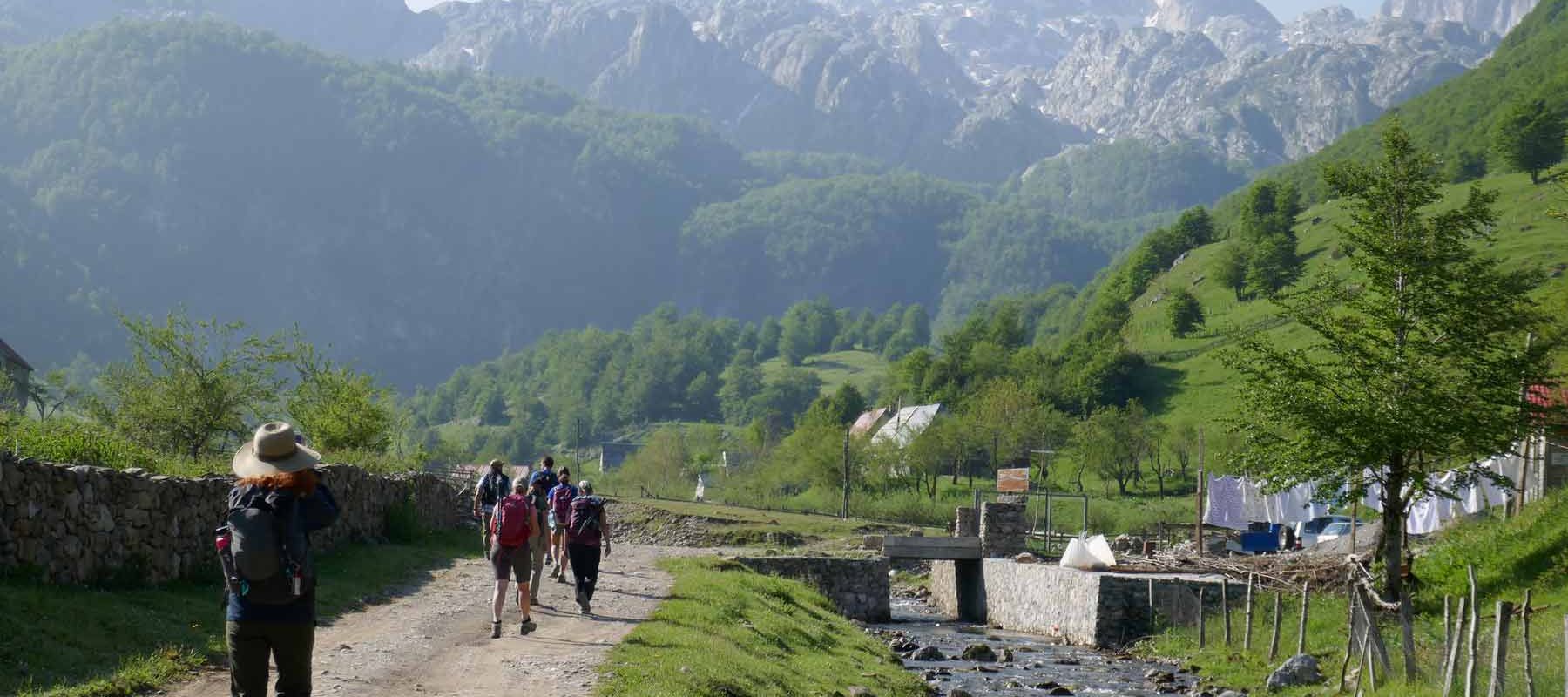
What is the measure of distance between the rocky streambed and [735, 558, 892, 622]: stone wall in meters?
3.23

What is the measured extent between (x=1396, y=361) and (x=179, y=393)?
107 ft

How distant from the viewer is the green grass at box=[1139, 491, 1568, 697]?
2242cm

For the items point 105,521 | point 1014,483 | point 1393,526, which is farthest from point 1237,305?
point 105,521

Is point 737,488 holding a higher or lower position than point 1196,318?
lower

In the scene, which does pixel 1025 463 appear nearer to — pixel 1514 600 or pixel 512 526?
pixel 1514 600

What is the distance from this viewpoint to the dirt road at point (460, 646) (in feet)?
49.4

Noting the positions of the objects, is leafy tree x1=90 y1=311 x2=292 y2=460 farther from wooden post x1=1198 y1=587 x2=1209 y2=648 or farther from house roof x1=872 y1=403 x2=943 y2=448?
house roof x1=872 y1=403 x2=943 y2=448

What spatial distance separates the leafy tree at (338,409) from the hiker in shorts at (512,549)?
2745 centimetres

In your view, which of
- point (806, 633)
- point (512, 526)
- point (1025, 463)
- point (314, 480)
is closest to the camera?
point (314, 480)

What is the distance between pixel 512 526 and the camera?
1939 centimetres

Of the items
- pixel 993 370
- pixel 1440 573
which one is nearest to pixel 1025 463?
pixel 993 370

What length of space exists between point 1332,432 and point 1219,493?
128 feet

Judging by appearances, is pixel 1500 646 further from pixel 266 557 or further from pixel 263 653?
pixel 266 557

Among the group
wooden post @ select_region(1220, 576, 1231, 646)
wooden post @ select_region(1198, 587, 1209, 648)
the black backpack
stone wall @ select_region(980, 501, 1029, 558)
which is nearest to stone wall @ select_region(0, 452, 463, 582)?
the black backpack
